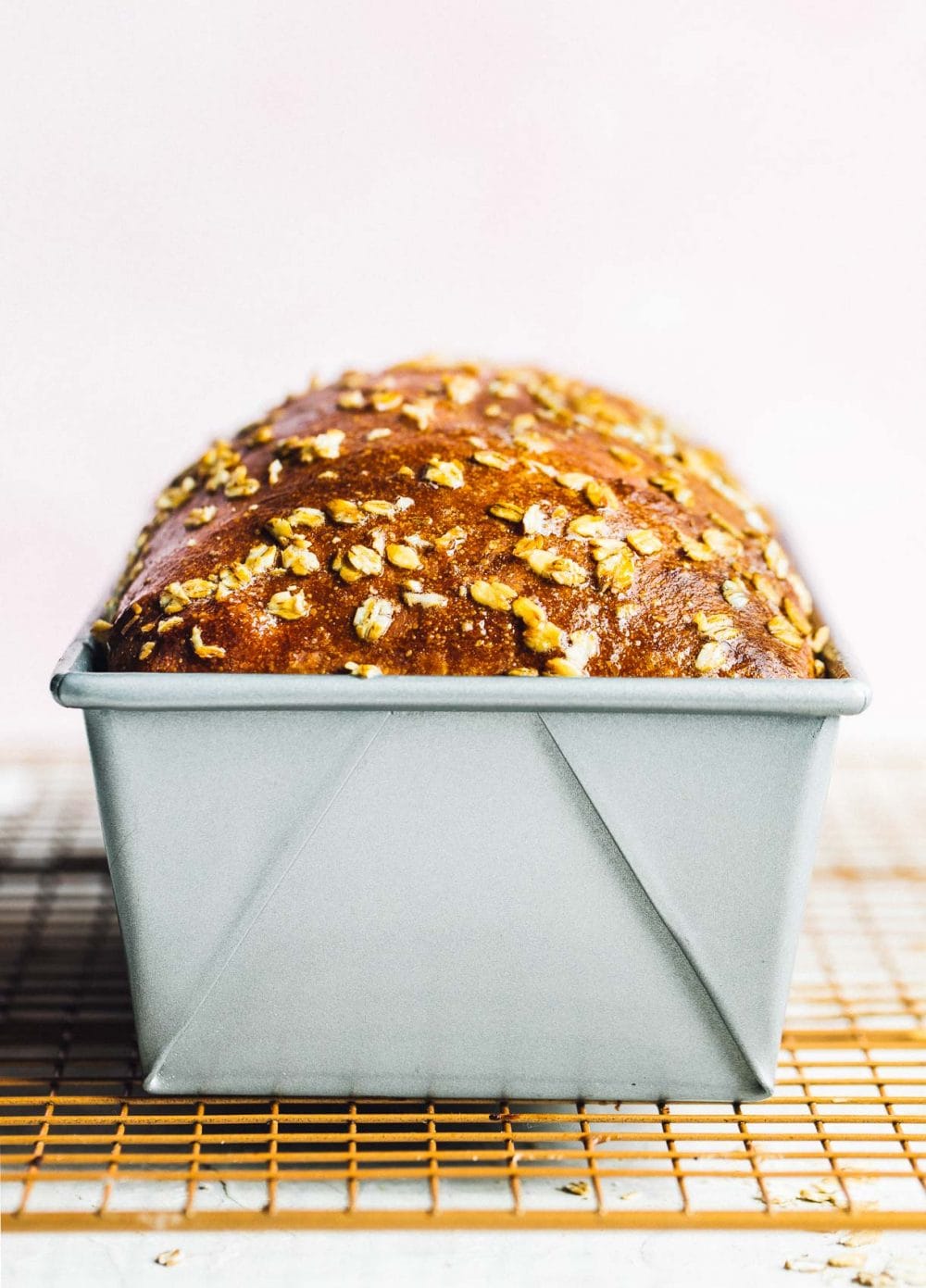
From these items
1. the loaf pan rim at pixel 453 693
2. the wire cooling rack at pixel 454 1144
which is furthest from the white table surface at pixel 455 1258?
the loaf pan rim at pixel 453 693

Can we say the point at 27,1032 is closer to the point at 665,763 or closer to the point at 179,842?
the point at 179,842

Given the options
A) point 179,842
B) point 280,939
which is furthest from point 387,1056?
point 179,842

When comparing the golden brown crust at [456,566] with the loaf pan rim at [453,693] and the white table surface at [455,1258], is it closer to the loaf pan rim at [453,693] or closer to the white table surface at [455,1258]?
the loaf pan rim at [453,693]

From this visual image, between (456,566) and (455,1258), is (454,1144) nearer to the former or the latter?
(455,1258)

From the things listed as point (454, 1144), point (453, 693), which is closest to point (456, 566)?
point (453, 693)

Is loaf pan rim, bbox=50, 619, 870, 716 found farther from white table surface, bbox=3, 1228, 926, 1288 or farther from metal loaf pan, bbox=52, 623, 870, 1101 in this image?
white table surface, bbox=3, 1228, 926, 1288

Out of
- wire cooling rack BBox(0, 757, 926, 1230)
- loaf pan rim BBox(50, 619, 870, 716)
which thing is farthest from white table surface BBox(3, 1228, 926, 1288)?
loaf pan rim BBox(50, 619, 870, 716)
